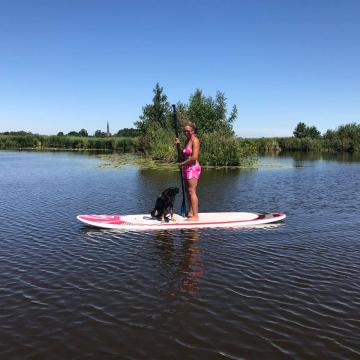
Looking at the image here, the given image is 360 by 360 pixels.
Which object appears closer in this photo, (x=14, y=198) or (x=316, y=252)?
(x=316, y=252)

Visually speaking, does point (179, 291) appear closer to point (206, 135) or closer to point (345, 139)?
point (206, 135)

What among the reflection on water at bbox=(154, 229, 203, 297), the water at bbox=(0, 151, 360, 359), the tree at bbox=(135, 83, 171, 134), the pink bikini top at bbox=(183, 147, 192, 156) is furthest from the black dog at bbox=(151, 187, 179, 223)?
the tree at bbox=(135, 83, 171, 134)

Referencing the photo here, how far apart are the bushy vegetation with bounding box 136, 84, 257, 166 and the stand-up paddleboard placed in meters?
31.2

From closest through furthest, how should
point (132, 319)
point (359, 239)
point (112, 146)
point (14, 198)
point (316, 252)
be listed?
point (132, 319) < point (316, 252) < point (359, 239) < point (14, 198) < point (112, 146)

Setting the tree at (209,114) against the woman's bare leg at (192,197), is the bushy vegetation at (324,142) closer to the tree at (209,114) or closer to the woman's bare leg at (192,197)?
the tree at (209,114)

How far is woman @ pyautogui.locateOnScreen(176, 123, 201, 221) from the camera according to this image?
1322 cm

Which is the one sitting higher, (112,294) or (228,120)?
(228,120)

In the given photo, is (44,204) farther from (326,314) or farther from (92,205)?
(326,314)

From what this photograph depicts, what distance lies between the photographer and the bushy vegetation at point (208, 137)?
46188 mm

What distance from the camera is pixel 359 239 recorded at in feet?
42.0

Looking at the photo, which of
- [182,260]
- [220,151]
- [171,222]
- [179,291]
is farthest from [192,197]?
[220,151]

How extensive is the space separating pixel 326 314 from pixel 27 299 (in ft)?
18.9

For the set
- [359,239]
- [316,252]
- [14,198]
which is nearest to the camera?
[316,252]

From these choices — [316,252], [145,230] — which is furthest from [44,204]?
[316,252]
